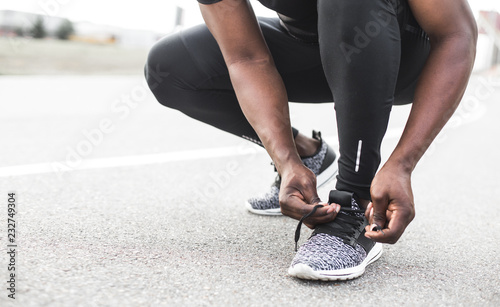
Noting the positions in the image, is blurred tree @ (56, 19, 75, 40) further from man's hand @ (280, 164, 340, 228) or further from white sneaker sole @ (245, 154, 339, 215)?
man's hand @ (280, 164, 340, 228)

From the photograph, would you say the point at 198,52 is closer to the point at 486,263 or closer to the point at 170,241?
the point at 170,241

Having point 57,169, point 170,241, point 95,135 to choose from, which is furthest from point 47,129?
point 170,241

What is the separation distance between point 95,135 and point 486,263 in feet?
7.64

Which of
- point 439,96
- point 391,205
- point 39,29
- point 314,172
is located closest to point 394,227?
point 391,205

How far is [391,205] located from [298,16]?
67 cm

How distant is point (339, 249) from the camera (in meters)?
1.26

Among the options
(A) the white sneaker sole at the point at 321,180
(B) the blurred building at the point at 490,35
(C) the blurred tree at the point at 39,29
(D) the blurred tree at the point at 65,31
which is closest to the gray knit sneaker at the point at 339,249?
(A) the white sneaker sole at the point at 321,180

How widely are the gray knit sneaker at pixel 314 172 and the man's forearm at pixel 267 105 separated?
0.44 m

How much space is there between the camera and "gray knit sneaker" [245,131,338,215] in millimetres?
1819

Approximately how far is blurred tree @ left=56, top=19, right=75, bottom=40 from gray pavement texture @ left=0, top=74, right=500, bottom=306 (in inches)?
264

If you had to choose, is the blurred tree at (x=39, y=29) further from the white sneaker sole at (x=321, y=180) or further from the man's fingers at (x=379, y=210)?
the man's fingers at (x=379, y=210)

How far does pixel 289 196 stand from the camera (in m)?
1.23

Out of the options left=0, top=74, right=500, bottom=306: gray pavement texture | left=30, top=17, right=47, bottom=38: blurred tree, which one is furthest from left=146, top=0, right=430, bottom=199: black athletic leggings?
left=30, top=17, right=47, bottom=38: blurred tree

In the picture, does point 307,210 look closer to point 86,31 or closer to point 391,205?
point 391,205
